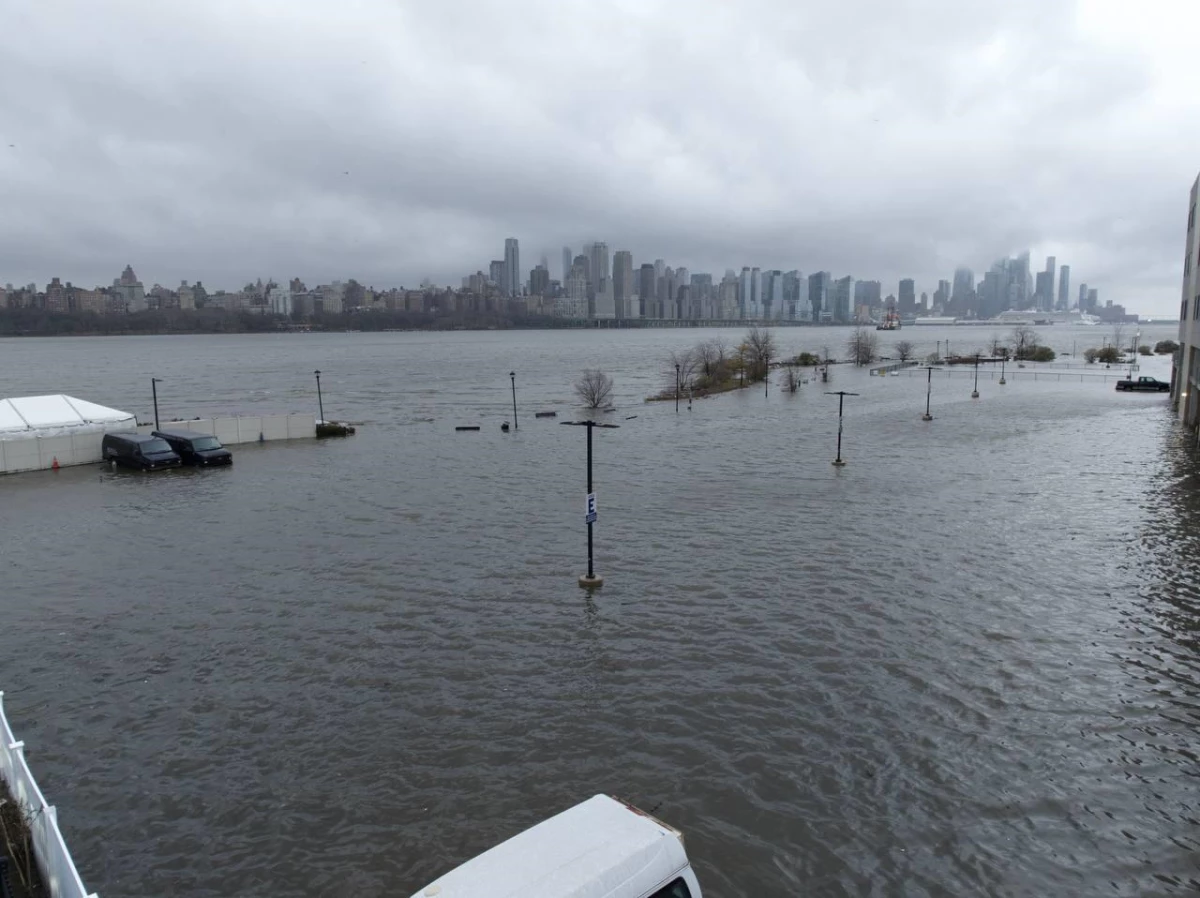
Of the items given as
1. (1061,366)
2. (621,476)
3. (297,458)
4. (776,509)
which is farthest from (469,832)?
(1061,366)

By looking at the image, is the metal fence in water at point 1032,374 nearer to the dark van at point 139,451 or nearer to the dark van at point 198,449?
the dark van at point 198,449

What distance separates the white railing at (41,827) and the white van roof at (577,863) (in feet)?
10.4

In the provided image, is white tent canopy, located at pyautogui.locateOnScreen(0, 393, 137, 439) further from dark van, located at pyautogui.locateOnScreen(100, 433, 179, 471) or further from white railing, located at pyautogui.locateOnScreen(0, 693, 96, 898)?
white railing, located at pyautogui.locateOnScreen(0, 693, 96, 898)

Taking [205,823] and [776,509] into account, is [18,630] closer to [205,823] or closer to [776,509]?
[205,823]

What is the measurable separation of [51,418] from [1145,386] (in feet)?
306

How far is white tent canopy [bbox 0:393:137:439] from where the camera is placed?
37562mm

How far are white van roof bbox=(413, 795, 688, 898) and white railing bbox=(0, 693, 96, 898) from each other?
10.4 ft

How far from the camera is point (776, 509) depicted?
29.9 meters

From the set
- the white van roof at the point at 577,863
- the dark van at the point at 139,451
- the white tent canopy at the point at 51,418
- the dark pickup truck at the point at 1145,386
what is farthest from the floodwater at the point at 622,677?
the dark pickup truck at the point at 1145,386

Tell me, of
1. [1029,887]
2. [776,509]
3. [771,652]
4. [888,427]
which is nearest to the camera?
[1029,887]

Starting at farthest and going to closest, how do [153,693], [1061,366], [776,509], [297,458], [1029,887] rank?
[1061,366] → [297,458] → [776,509] → [153,693] → [1029,887]

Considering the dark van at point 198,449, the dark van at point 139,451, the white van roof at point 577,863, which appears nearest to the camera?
the white van roof at point 577,863

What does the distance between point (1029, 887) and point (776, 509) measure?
20.5m

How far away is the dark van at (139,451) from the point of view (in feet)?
120
